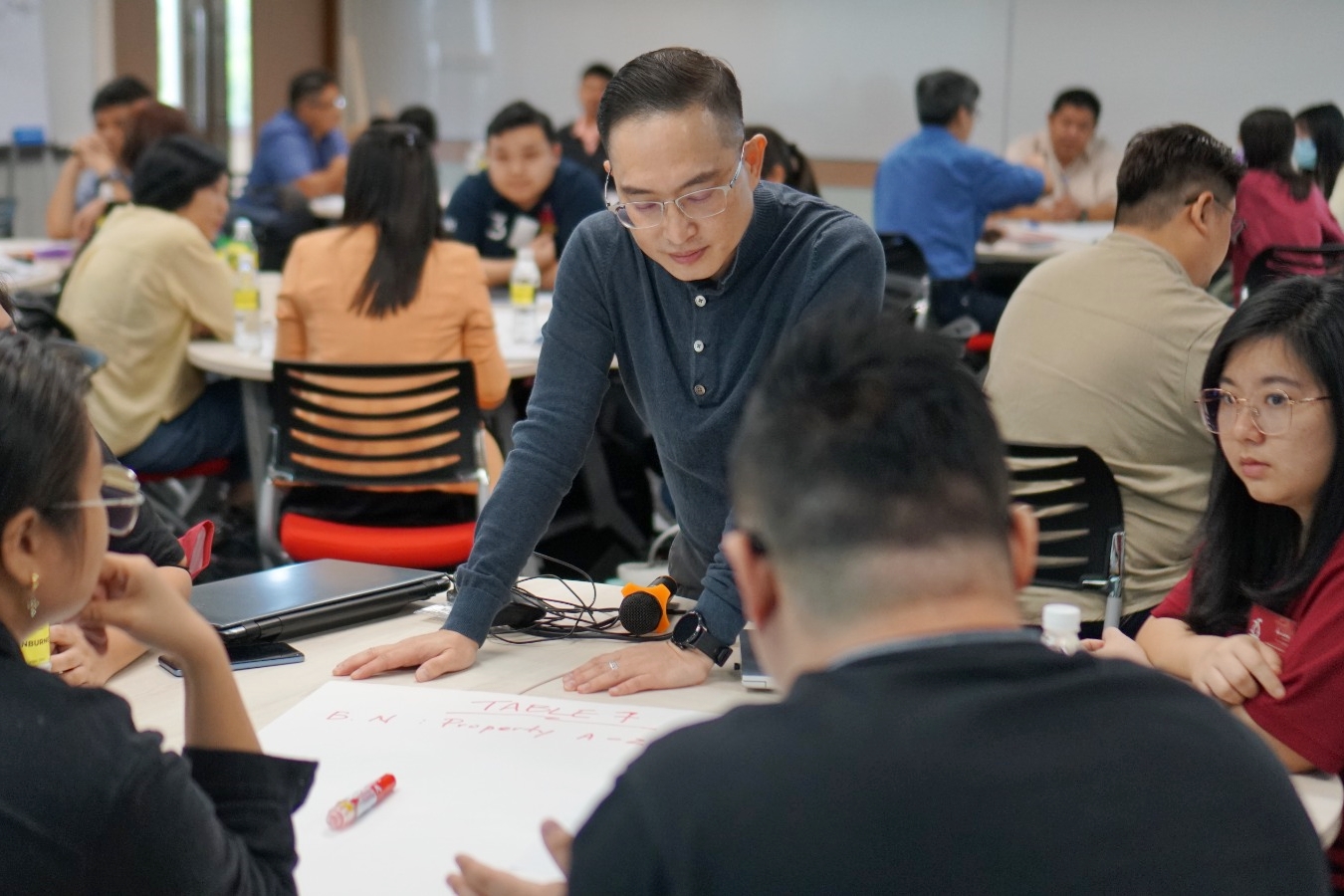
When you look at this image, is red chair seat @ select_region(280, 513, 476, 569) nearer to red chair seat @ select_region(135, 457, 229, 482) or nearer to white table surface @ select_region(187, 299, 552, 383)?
white table surface @ select_region(187, 299, 552, 383)

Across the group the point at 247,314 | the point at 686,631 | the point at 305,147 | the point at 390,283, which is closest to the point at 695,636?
the point at 686,631

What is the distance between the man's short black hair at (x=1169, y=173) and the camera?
2.67 m

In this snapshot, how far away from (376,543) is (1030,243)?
4.33 m

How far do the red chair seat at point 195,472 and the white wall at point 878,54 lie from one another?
15.4ft

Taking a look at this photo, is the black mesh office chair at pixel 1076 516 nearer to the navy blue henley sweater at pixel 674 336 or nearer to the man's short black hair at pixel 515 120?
the navy blue henley sweater at pixel 674 336

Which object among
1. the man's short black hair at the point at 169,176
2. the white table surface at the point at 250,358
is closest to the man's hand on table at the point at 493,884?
the white table surface at the point at 250,358

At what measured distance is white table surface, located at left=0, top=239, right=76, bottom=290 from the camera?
4916 mm

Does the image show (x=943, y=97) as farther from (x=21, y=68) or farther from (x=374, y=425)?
(x=21, y=68)

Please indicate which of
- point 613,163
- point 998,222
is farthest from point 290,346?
point 998,222

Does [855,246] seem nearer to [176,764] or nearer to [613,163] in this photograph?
[613,163]

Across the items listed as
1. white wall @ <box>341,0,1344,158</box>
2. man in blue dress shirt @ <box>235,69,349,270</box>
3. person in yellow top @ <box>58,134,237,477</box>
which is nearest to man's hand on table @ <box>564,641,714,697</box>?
person in yellow top @ <box>58,134,237,477</box>

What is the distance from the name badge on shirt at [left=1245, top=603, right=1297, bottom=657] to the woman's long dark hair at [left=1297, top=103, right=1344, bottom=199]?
15.2 feet

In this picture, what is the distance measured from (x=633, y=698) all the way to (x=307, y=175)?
6.97 meters

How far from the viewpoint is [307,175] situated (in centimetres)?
805
